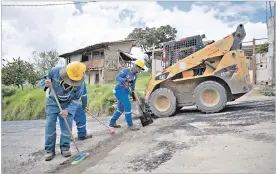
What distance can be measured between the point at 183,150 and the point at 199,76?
2.05 m

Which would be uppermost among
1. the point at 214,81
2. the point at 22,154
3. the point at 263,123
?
the point at 214,81

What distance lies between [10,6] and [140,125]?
236cm

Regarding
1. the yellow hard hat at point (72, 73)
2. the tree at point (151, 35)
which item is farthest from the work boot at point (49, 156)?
the tree at point (151, 35)

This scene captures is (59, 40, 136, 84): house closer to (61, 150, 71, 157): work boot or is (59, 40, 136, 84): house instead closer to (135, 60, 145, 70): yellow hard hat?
(135, 60, 145, 70): yellow hard hat

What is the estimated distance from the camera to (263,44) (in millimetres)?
3246

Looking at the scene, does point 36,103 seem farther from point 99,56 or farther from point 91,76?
point 99,56

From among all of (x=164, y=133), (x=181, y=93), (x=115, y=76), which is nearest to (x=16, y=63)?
(x=115, y=76)

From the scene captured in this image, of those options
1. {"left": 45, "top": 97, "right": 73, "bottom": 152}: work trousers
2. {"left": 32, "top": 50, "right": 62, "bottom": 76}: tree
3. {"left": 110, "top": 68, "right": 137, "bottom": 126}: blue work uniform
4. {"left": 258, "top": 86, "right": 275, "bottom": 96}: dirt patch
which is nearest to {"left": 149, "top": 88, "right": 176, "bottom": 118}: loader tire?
{"left": 110, "top": 68, "right": 137, "bottom": 126}: blue work uniform

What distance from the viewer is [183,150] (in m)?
2.47

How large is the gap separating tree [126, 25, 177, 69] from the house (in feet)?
0.31

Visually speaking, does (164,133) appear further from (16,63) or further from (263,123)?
(16,63)

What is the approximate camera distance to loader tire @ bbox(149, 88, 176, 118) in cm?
449

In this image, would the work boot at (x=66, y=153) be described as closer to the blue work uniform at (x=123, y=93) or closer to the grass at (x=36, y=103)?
the grass at (x=36, y=103)

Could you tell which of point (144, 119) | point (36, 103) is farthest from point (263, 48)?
point (36, 103)
